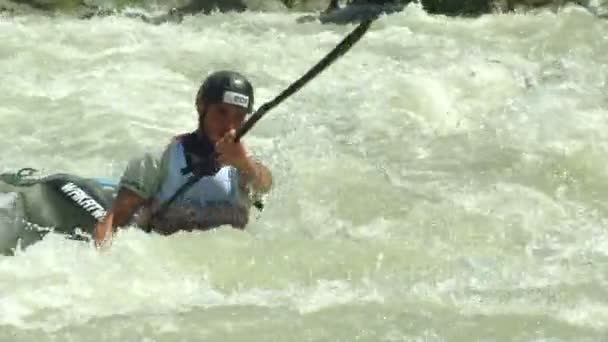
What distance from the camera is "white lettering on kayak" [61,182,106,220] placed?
5.35 metres

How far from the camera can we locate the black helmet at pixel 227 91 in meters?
4.66

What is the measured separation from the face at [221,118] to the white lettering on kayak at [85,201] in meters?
0.83

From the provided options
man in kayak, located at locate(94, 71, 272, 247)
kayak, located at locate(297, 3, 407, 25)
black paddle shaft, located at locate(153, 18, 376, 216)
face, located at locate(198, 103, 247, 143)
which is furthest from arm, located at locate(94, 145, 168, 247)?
kayak, located at locate(297, 3, 407, 25)

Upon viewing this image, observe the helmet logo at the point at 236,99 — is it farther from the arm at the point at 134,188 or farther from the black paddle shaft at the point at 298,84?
the arm at the point at 134,188

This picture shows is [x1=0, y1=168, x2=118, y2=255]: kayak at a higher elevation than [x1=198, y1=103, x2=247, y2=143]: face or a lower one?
lower

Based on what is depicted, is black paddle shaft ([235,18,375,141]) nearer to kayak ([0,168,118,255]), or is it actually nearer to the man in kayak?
the man in kayak

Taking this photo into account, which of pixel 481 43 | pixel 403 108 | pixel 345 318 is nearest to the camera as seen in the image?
pixel 345 318

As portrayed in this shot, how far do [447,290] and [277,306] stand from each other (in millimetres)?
730

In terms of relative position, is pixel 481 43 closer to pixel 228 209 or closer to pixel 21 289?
pixel 228 209

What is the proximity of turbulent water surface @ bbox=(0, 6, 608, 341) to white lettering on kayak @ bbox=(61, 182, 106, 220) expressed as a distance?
0.27 m

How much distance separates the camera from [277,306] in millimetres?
4539

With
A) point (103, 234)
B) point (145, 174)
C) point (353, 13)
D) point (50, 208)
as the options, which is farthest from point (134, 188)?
point (353, 13)

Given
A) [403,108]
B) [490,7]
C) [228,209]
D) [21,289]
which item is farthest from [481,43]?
[21,289]

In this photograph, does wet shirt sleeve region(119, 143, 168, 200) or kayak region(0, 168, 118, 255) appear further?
kayak region(0, 168, 118, 255)
